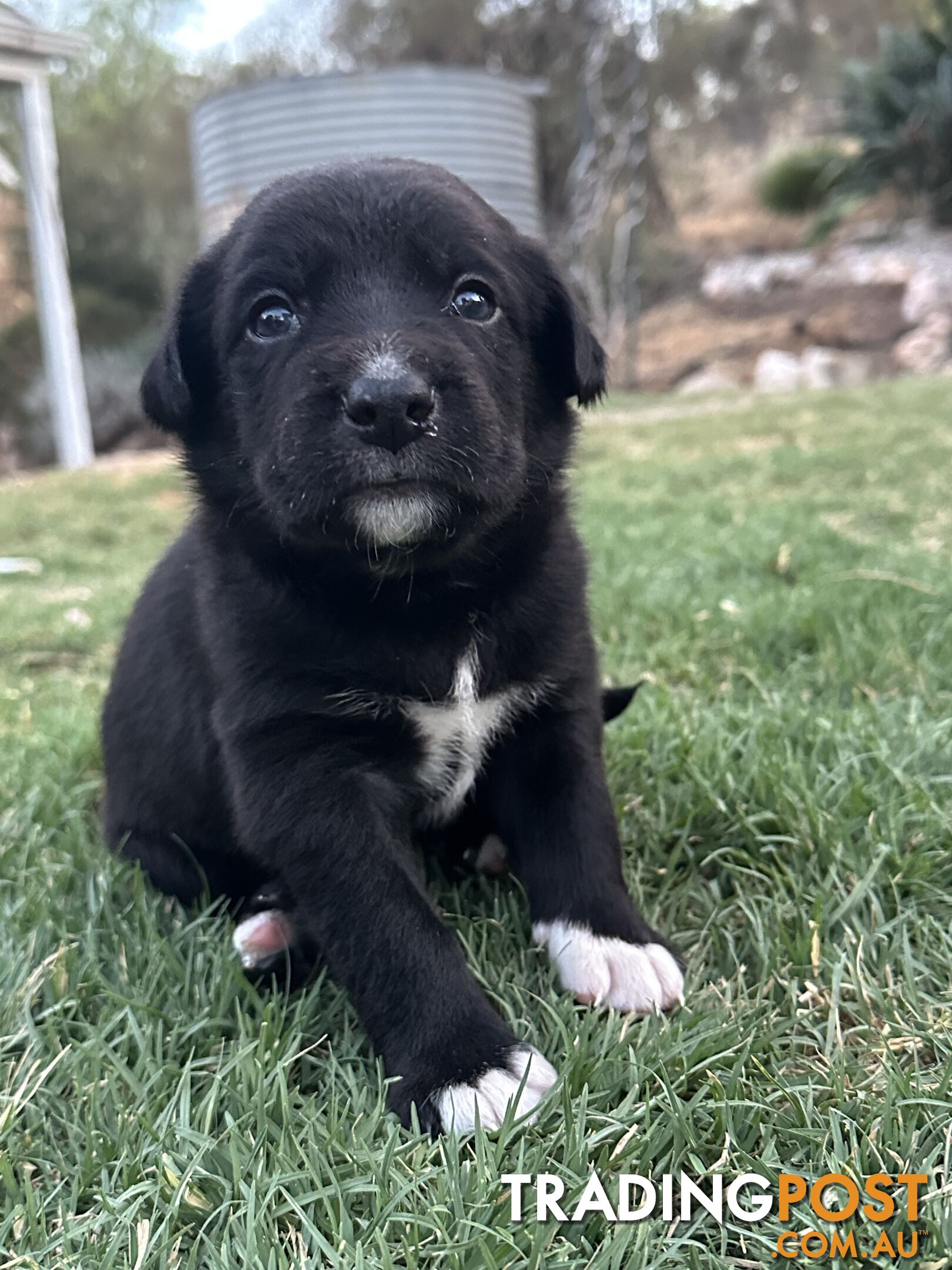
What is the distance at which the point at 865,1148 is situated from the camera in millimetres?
1207

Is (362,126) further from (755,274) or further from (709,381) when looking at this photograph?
(755,274)

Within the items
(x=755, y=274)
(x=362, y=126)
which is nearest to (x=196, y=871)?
(x=362, y=126)

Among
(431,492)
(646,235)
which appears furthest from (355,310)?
(646,235)

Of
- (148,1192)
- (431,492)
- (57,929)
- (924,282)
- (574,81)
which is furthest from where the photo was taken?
(574,81)

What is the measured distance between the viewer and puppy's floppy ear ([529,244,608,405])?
1.91 metres

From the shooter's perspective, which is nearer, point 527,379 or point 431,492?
point 431,492

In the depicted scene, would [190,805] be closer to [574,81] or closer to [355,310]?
[355,310]

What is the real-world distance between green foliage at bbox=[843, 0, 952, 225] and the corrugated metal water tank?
6120 mm

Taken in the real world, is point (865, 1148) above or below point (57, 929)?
above

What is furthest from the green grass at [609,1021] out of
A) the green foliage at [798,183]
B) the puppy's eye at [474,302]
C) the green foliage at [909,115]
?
the green foliage at [798,183]

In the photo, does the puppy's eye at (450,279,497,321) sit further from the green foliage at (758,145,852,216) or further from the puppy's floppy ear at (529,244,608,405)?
the green foliage at (758,145,852,216)

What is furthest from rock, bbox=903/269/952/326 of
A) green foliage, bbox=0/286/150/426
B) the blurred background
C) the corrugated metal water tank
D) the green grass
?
green foliage, bbox=0/286/150/426

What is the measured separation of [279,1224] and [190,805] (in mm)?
911

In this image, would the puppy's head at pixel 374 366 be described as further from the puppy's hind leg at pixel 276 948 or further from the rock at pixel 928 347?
the rock at pixel 928 347
